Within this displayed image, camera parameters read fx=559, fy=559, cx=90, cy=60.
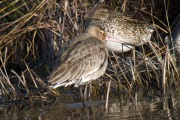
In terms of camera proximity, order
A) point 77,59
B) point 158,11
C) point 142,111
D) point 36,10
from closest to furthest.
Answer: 1. point 142,111
2. point 77,59
3. point 36,10
4. point 158,11

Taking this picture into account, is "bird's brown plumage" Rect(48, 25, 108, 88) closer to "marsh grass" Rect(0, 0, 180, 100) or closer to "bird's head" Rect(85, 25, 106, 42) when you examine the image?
"bird's head" Rect(85, 25, 106, 42)

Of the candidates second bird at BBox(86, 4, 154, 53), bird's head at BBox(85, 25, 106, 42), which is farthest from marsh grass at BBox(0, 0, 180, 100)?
bird's head at BBox(85, 25, 106, 42)

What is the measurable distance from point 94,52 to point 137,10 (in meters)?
2.31

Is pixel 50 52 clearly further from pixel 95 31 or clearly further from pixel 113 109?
pixel 113 109

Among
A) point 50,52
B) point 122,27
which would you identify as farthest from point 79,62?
point 122,27

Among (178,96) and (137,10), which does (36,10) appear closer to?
(137,10)

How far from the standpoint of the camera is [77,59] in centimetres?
739

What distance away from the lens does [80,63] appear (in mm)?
7395

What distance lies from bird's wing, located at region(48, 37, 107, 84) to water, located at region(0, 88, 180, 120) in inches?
15.9

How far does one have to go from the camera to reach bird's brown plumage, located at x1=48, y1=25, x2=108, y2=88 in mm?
7202

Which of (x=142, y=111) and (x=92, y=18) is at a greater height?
(x=92, y=18)

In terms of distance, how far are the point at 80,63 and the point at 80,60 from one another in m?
0.05

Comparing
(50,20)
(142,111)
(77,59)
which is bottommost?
(142,111)

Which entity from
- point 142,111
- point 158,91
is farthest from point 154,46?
point 142,111
